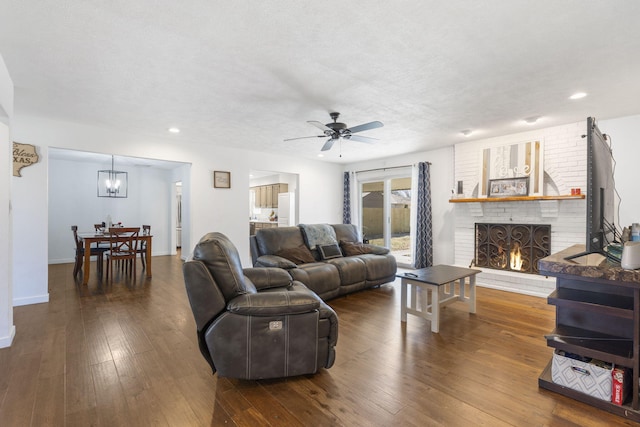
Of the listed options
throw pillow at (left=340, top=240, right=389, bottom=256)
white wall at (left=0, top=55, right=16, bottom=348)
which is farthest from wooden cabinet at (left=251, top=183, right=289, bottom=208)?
white wall at (left=0, top=55, right=16, bottom=348)

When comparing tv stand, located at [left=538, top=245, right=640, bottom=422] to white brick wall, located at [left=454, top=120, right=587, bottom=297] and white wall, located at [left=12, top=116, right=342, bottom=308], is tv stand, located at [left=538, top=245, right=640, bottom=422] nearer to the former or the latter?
white brick wall, located at [left=454, top=120, right=587, bottom=297]

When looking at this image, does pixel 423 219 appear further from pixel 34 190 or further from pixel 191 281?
pixel 34 190

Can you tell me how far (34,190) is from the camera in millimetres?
3877

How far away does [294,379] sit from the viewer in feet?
6.97

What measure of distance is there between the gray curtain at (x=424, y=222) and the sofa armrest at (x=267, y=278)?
12.7ft

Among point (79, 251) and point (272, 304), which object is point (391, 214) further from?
point (79, 251)

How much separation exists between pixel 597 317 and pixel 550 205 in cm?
298

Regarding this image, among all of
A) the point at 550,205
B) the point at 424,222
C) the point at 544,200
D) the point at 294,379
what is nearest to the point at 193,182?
the point at 294,379

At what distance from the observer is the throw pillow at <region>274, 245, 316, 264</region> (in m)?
4.12

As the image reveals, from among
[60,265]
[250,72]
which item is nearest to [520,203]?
[250,72]

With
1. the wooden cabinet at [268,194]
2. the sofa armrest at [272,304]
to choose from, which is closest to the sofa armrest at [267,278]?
the sofa armrest at [272,304]

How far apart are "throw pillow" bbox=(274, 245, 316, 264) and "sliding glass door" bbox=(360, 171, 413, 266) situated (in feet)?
10.0

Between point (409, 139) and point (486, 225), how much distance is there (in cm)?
197

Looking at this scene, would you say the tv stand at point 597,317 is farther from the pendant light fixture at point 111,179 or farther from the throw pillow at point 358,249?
the pendant light fixture at point 111,179
